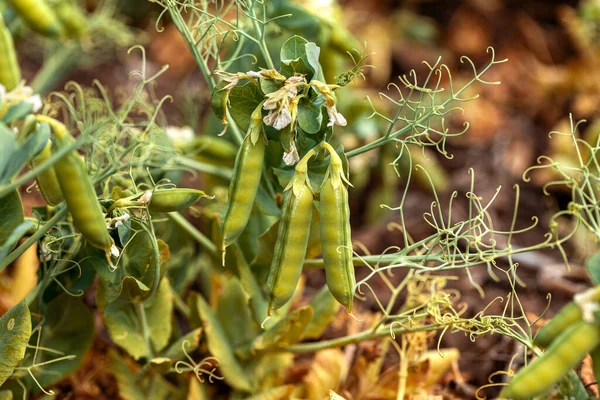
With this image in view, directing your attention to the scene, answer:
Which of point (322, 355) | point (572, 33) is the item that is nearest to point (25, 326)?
point (322, 355)

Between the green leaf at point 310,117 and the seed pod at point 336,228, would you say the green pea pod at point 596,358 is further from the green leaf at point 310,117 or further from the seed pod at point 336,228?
the green leaf at point 310,117

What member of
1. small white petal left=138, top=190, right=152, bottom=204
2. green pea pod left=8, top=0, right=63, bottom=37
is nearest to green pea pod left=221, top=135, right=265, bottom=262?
small white petal left=138, top=190, right=152, bottom=204

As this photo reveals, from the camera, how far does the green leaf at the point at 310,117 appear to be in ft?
2.73

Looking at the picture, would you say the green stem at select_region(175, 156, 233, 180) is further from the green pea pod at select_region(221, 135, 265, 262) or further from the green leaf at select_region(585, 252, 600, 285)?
the green leaf at select_region(585, 252, 600, 285)

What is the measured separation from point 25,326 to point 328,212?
0.42 meters

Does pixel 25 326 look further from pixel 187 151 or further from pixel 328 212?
pixel 187 151

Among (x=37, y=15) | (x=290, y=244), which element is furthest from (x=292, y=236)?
(x=37, y=15)

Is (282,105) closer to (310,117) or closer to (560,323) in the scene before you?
(310,117)

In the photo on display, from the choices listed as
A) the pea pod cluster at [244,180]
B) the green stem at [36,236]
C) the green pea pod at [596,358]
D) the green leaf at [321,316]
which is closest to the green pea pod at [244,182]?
the pea pod cluster at [244,180]

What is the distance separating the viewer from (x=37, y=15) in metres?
1.28

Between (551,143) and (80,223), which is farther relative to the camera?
(551,143)

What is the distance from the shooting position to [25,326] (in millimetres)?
852

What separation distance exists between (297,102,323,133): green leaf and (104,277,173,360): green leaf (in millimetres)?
383

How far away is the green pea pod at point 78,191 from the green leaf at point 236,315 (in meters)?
0.37
